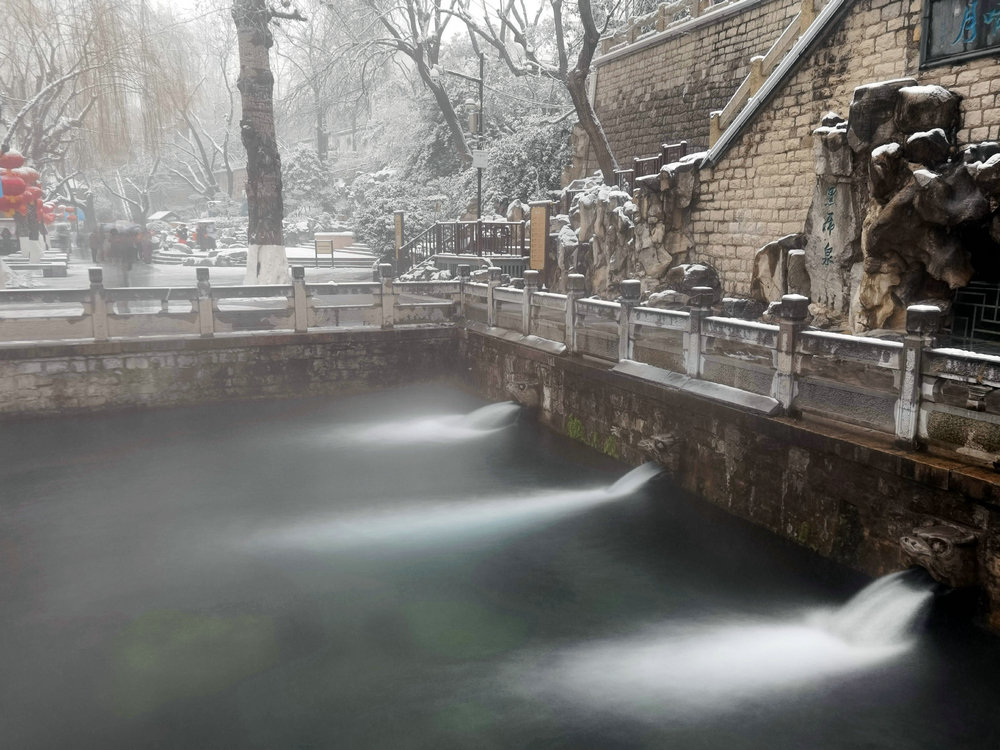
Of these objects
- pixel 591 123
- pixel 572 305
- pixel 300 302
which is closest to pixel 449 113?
pixel 591 123

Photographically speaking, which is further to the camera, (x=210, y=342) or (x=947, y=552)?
(x=210, y=342)

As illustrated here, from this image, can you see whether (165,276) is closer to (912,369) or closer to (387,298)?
(387,298)

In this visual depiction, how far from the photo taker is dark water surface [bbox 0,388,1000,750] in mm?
5590

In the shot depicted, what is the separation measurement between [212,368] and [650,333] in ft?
27.2

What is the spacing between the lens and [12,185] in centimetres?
1842

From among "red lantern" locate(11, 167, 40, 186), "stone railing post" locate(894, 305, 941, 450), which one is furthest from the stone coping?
"stone railing post" locate(894, 305, 941, 450)

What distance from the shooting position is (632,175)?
19703 mm

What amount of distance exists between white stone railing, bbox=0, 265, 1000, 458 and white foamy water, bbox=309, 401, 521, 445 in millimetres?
1404

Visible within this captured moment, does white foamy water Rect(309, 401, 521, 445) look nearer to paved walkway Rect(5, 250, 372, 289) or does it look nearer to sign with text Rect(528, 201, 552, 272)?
sign with text Rect(528, 201, 552, 272)

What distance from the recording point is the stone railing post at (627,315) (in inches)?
400

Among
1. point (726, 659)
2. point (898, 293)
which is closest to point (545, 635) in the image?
point (726, 659)

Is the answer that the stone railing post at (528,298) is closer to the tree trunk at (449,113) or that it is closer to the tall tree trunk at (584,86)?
the tall tree trunk at (584,86)

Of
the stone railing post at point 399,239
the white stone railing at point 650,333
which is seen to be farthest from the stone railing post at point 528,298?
the stone railing post at point 399,239

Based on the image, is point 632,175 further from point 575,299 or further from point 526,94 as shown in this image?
point 526,94
